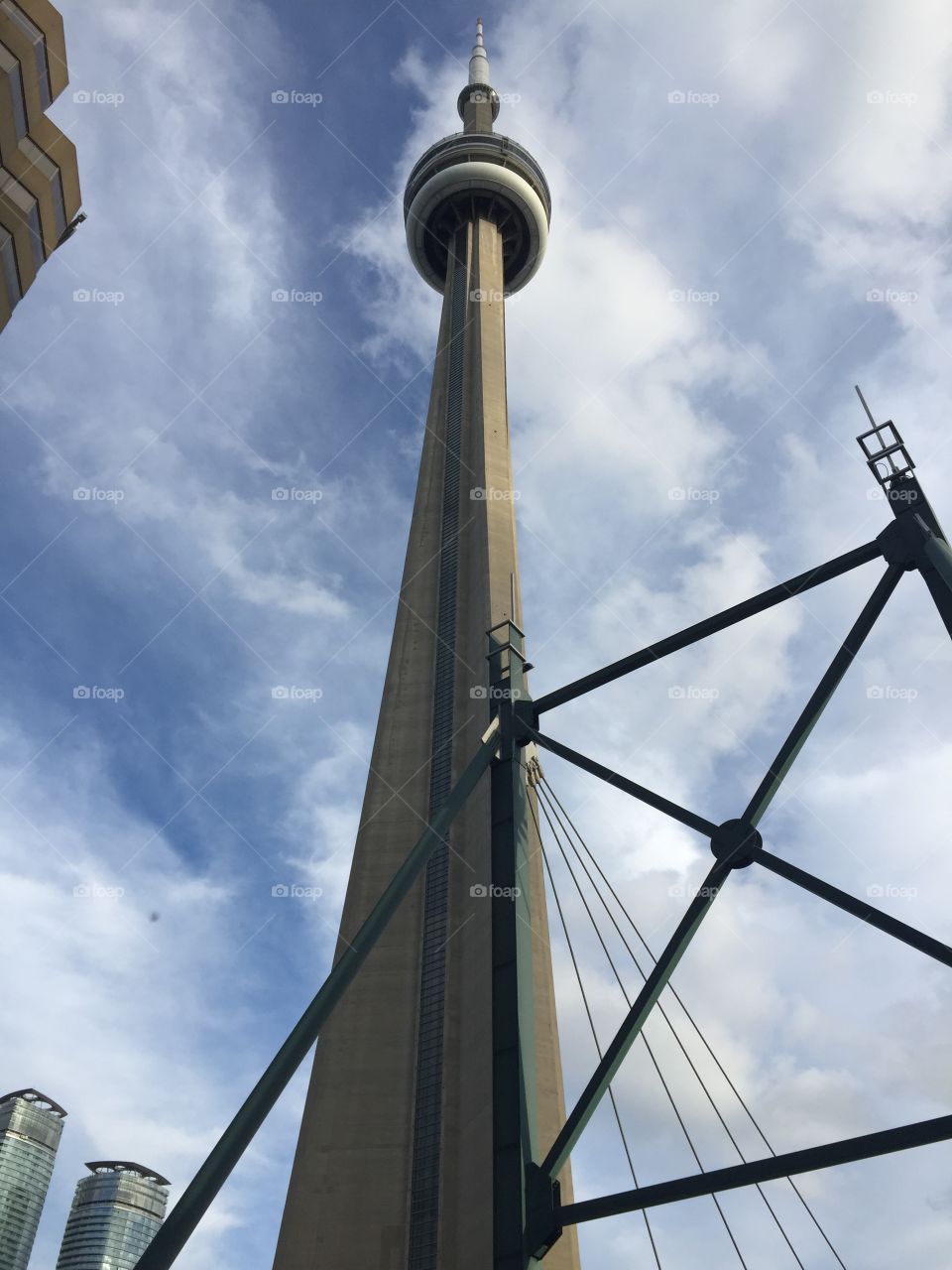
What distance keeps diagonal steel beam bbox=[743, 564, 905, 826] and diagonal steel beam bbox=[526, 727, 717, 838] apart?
2.86 feet

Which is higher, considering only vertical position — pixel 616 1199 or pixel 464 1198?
pixel 464 1198

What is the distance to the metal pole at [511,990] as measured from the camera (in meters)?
9.58

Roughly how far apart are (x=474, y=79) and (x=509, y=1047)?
227ft

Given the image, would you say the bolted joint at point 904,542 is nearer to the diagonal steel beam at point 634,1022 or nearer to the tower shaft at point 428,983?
the diagonal steel beam at point 634,1022

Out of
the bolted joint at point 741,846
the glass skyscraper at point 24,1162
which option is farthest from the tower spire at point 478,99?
the glass skyscraper at point 24,1162

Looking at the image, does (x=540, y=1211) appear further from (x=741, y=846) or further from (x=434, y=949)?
(x=434, y=949)

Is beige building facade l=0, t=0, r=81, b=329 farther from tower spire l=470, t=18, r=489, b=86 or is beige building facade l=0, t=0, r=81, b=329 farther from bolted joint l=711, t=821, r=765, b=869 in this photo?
tower spire l=470, t=18, r=489, b=86

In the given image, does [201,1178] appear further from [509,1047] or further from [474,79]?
[474,79]

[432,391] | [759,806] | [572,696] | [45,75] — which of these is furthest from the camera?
[432,391]

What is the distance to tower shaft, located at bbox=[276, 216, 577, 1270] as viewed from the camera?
73.2 ft

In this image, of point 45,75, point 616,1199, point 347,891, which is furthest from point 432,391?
point 616,1199

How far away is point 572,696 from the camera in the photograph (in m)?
13.1

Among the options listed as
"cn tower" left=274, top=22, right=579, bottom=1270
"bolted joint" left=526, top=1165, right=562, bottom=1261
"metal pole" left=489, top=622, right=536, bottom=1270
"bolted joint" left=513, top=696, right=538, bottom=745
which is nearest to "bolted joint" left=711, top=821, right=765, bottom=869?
"metal pole" left=489, top=622, right=536, bottom=1270

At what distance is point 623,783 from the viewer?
41.9ft
